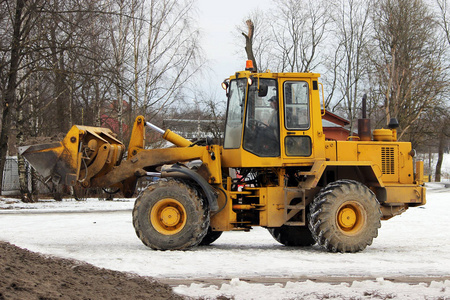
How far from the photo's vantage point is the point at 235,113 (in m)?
10.4

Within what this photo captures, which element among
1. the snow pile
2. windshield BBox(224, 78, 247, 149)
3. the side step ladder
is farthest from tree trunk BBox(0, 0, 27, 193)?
the snow pile

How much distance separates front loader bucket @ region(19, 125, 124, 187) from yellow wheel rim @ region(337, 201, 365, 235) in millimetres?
4163

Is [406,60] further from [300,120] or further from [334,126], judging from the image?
[300,120]

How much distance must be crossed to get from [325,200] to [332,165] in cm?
67

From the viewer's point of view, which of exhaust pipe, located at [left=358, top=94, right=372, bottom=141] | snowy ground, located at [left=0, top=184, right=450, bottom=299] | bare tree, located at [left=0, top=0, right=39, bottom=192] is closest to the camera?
snowy ground, located at [left=0, top=184, right=450, bottom=299]

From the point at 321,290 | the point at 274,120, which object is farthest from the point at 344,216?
the point at 321,290

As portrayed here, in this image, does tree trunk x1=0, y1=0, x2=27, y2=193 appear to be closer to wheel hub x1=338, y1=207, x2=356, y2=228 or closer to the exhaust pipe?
the exhaust pipe

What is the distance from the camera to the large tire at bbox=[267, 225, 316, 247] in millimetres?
11180

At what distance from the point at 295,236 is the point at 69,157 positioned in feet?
14.3

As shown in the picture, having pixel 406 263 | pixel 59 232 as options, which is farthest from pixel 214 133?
pixel 406 263

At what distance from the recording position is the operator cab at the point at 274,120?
10.2 meters

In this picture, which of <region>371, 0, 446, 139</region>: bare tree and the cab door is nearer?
the cab door

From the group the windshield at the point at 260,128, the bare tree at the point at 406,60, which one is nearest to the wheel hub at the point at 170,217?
the windshield at the point at 260,128

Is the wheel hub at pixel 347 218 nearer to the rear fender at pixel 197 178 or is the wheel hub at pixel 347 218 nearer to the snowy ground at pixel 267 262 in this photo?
the snowy ground at pixel 267 262
